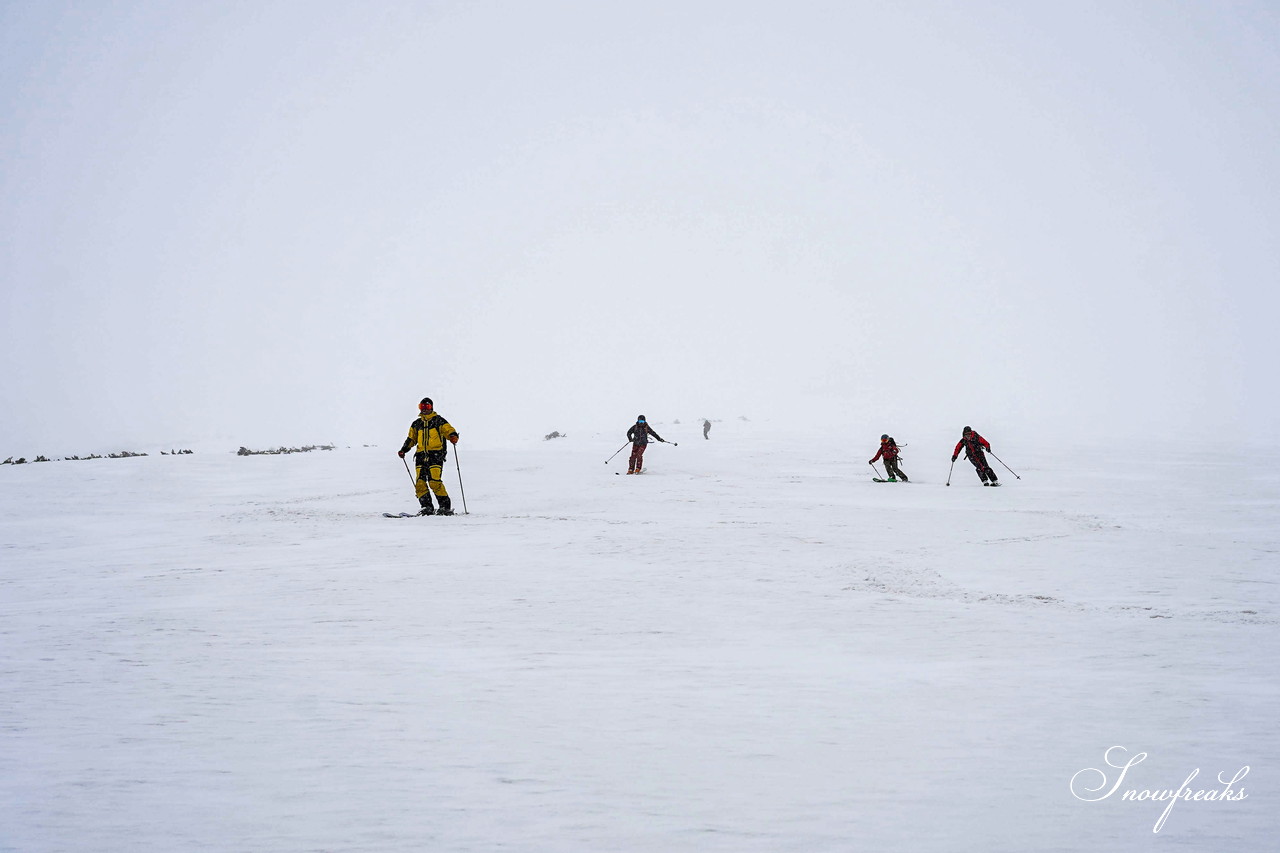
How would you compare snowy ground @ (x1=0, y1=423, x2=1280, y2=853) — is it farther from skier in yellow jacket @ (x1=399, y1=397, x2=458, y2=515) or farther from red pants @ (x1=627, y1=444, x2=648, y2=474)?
red pants @ (x1=627, y1=444, x2=648, y2=474)

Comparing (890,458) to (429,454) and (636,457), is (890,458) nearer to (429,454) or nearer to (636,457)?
(636,457)

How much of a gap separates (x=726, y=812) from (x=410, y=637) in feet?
11.9

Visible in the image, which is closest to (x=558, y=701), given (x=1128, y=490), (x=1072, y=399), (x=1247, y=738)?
(x=1247, y=738)

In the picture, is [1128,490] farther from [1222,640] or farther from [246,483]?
[246,483]

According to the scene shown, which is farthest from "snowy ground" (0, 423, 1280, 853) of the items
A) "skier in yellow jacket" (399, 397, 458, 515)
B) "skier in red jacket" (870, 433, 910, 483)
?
"skier in red jacket" (870, 433, 910, 483)

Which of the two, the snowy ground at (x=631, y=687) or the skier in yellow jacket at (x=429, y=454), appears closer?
the snowy ground at (x=631, y=687)

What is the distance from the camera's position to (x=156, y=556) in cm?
1074

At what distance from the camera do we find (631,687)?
552 cm

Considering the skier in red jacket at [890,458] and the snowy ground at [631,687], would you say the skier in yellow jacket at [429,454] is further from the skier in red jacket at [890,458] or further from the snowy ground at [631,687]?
the skier in red jacket at [890,458]

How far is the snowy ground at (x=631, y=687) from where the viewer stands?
379 cm

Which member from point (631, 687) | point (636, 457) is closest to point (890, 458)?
point (636, 457)

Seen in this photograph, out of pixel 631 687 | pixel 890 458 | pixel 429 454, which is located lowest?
pixel 631 687

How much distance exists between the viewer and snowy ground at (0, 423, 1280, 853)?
3.79m

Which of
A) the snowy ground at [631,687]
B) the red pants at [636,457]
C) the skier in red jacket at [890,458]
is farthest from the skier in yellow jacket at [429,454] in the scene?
the skier in red jacket at [890,458]
